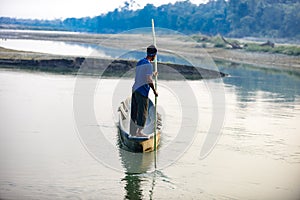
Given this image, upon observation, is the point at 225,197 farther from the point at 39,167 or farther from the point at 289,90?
the point at 289,90

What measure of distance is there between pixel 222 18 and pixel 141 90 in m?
55.6

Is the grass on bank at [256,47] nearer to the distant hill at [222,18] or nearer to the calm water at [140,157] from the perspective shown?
the distant hill at [222,18]

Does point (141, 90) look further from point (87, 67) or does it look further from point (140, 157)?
point (87, 67)

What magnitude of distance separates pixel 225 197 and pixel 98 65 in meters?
15.4

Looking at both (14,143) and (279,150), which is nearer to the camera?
(14,143)

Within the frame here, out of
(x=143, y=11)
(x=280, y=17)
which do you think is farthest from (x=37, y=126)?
(x=143, y=11)

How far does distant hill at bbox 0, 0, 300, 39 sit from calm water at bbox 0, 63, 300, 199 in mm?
36831

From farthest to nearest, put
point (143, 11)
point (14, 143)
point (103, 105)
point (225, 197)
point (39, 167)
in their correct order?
point (143, 11)
point (103, 105)
point (14, 143)
point (39, 167)
point (225, 197)

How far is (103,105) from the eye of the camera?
41.7ft

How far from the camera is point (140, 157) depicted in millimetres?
7891

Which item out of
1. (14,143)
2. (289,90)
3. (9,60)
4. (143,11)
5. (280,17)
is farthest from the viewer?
(143,11)

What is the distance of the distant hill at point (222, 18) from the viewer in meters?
50.4

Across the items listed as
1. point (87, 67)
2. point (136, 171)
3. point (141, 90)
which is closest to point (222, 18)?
point (87, 67)

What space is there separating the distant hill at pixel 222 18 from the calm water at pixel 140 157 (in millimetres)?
36831
